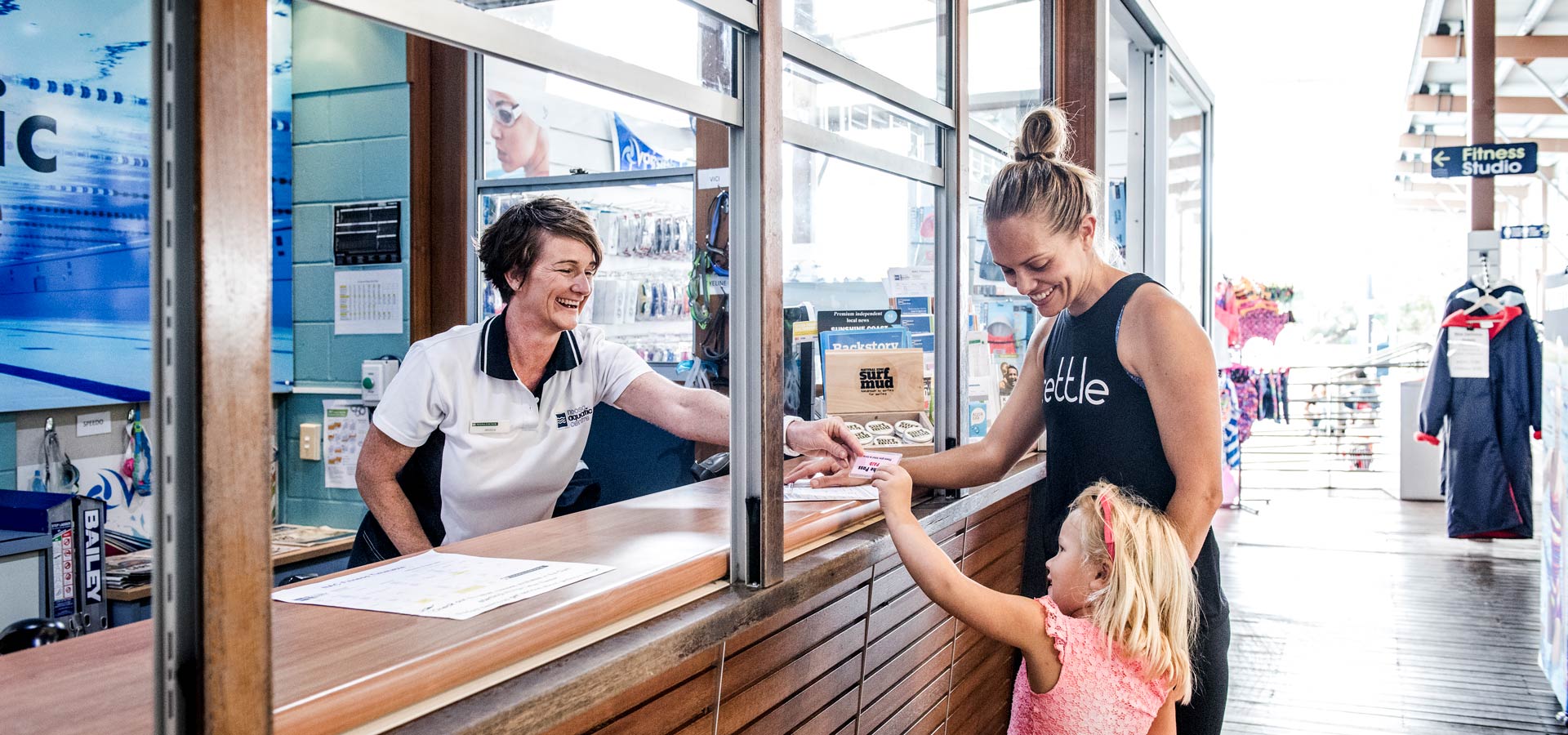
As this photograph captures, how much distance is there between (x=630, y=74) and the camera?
4.90 feet

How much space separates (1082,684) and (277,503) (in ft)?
12.7

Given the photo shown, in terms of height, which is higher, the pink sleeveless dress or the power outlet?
the power outlet

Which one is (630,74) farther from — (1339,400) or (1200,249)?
(1339,400)

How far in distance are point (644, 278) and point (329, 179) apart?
4.81 ft

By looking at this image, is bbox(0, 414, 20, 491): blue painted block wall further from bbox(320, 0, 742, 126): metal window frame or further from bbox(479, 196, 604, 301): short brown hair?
bbox(320, 0, 742, 126): metal window frame

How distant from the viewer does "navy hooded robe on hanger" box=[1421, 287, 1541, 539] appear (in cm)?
641

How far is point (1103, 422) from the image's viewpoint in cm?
211

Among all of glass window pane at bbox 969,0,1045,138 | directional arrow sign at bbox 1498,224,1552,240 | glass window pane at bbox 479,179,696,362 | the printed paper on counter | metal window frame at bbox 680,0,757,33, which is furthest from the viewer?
directional arrow sign at bbox 1498,224,1552,240

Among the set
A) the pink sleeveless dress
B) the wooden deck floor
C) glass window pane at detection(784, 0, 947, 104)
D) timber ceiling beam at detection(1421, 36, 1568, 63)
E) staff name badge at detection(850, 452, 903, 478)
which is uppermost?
timber ceiling beam at detection(1421, 36, 1568, 63)

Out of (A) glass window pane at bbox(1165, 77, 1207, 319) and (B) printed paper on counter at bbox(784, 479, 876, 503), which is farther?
(A) glass window pane at bbox(1165, 77, 1207, 319)

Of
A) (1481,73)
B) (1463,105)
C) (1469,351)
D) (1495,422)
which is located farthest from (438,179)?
(1463,105)

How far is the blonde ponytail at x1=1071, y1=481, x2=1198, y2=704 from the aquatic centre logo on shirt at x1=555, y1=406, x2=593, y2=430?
135 cm

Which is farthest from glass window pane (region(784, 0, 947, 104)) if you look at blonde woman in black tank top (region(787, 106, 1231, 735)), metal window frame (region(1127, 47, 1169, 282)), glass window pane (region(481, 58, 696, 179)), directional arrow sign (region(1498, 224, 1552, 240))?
directional arrow sign (region(1498, 224, 1552, 240))

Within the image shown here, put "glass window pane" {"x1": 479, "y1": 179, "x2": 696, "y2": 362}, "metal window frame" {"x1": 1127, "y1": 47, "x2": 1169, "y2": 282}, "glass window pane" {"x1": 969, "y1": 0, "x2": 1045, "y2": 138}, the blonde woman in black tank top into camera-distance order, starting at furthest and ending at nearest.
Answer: "metal window frame" {"x1": 1127, "y1": 47, "x2": 1169, "y2": 282}
"glass window pane" {"x1": 479, "y1": 179, "x2": 696, "y2": 362}
"glass window pane" {"x1": 969, "y1": 0, "x2": 1045, "y2": 138}
the blonde woman in black tank top
